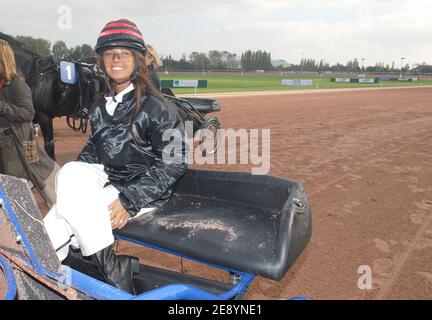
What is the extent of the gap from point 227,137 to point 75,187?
7910mm

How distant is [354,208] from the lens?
475 centimetres

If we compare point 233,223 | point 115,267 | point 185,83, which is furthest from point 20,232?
point 185,83

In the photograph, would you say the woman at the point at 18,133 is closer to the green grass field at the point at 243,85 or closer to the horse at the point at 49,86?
the horse at the point at 49,86

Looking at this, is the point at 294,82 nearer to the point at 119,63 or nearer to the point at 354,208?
the point at 354,208

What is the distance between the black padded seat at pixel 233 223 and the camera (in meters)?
1.68

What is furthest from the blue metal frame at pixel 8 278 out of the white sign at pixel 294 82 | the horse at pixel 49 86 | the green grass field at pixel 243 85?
the white sign at pixel 294 82

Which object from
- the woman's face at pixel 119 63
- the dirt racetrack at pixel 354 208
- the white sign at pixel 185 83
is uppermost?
the white sign at pixel 185 83

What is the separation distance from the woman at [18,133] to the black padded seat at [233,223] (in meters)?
2.12

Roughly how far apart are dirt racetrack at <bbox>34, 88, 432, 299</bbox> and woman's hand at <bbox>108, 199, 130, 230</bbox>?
1436 millimetres

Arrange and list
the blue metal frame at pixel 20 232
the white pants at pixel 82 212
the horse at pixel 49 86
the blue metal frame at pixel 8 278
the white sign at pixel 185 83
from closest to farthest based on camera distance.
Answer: the blue metal frame at pixel 8 278 < the blue metal frame at pixel 20 232 < the white pants at pixel 82 212 < the horse at pixel 49 86 < the white sign at pixel 185 83

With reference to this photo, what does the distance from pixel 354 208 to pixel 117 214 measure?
11.8 feet

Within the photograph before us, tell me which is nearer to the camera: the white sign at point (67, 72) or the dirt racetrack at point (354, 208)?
the dirt racetrack at point (354, 208)

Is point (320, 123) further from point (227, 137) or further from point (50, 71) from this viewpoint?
point (50, 71)

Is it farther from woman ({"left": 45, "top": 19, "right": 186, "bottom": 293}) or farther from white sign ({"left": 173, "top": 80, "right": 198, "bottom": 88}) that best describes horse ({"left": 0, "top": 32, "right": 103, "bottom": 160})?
white sign ({"left": 173, "top": 80, "right": 198, "bottom": 88})
